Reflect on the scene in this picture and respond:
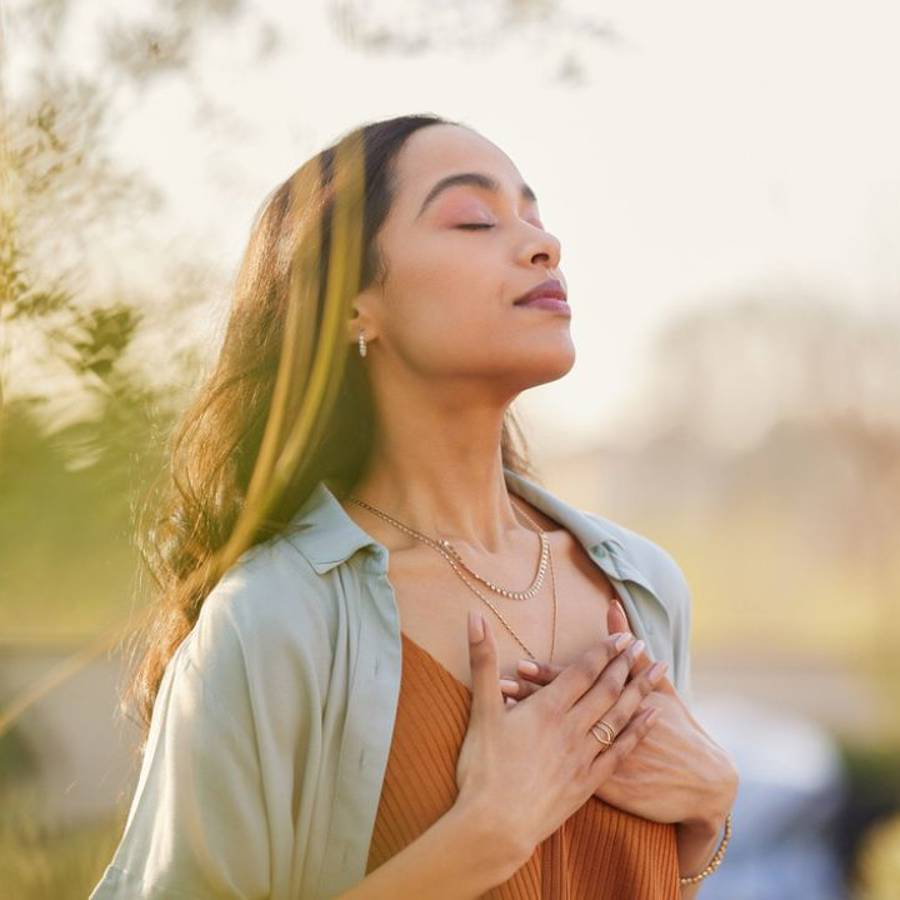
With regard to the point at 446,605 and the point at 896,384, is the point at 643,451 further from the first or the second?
the point at 446,605

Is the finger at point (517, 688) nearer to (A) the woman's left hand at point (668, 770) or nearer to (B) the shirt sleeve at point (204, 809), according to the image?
(A) the woman's left hand at point (668, 770)

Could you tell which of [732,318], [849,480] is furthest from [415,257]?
[849,480]

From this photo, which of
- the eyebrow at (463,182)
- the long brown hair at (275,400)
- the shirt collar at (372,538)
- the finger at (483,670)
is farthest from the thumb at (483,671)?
the eyebrow at (463,182)

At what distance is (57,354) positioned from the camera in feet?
2.27

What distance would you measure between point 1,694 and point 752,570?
5.78 metres

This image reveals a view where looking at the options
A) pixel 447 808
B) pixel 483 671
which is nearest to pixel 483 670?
pixel 483 671

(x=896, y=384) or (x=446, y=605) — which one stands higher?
(x=446, y=605)

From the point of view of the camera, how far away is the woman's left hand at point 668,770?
1146mm

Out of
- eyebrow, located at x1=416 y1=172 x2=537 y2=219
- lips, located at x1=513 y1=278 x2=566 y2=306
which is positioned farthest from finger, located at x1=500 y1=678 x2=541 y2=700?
eyebrow, located at x1=416 y1=172 x2=537 y2=219

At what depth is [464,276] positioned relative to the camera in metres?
1.20

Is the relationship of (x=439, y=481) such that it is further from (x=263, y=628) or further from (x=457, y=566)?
(x=263, y=628)

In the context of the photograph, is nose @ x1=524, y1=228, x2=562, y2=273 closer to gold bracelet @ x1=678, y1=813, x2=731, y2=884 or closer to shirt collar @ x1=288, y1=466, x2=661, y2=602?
shirt collar @ x1=288, y1=466, x2=661, y2=602

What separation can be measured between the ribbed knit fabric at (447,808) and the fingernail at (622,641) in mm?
128

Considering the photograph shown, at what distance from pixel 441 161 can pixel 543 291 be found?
181 millimetres
